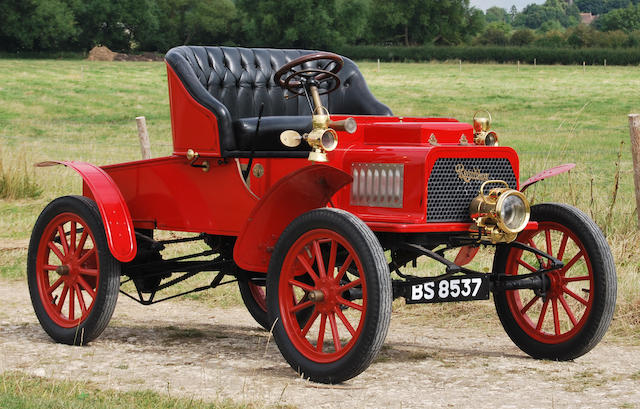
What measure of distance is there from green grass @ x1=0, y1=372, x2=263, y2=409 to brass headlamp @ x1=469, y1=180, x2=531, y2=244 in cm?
151

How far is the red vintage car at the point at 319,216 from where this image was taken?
5098 millimetres

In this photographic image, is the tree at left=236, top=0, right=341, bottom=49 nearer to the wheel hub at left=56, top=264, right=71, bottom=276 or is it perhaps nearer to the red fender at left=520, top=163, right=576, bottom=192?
the wheel hub at left=56, top=264, right=71, bottom=276

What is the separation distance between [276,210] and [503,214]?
1.24m

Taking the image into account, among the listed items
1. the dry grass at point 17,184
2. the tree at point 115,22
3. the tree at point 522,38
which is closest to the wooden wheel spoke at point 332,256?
the dry grass at point 17,184

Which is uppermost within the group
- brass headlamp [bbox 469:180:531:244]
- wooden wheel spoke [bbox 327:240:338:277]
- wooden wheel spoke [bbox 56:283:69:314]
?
brass headlamp [bbox 469:180:531:244]

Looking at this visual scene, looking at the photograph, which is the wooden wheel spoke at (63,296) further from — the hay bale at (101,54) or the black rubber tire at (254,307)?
the hay bale at (101,54)

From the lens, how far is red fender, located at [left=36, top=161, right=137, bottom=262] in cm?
606

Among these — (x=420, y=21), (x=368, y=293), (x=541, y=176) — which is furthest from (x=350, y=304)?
(x=420, y=21)

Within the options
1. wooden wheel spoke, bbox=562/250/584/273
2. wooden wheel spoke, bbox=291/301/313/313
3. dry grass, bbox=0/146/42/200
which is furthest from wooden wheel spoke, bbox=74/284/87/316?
dry grass, bbox=0/146/42/200

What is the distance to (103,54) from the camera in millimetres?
74875

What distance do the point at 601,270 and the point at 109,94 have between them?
33.3 m

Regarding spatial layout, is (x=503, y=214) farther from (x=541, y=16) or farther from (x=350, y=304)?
(x=541, y=16)

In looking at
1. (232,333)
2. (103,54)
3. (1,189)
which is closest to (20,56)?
(103,54)

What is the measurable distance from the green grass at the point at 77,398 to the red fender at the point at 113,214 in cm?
111
